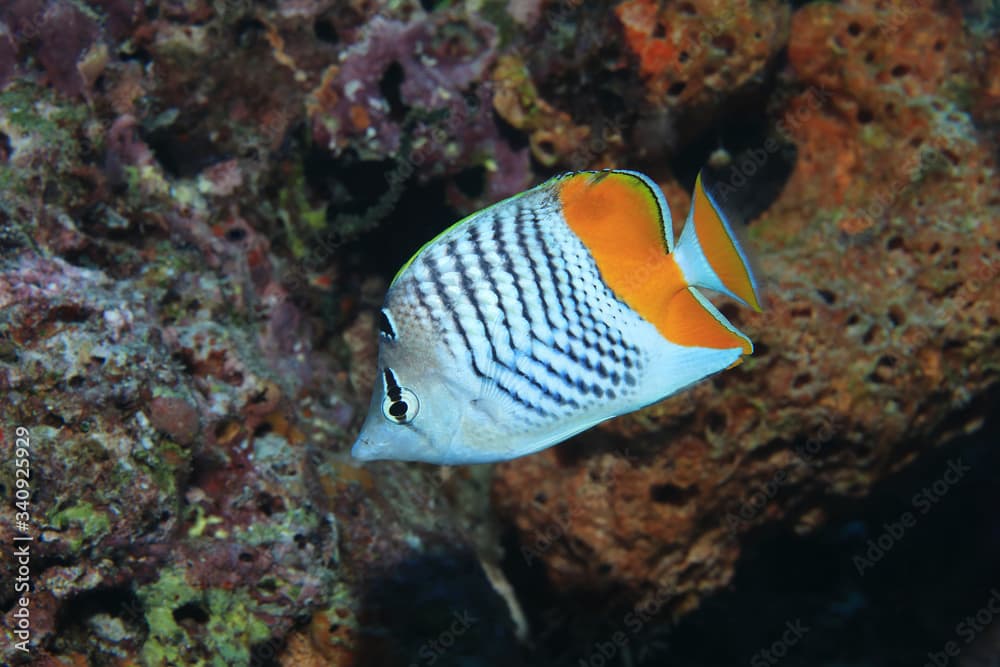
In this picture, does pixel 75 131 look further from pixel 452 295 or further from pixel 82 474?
pixel 452 295

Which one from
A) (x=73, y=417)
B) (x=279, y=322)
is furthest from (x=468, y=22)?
(x=73, y=417)

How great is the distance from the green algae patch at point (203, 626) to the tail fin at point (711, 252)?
209cm

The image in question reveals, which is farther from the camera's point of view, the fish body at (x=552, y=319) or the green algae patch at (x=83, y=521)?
the green algae patch at (x=83, y=521)

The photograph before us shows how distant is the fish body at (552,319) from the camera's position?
162 centimetres

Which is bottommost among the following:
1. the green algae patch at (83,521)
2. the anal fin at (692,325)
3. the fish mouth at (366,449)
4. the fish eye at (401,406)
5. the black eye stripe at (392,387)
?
the green algae patch at (83,521)

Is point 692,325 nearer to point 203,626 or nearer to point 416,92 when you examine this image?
point 203,626

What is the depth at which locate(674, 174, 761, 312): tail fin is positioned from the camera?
1614 mm

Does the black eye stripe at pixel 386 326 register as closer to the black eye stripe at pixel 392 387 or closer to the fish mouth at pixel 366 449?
the black eye stripe at pixel 392 387

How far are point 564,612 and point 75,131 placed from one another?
3.49 meters

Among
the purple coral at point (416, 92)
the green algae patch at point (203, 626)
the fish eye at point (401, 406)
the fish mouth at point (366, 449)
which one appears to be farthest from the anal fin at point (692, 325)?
the purple coral at point (416, 92)

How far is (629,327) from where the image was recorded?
168cm

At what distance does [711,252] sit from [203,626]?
89.6 inches

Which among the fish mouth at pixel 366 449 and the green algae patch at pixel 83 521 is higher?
the fish mouth at pixel 366 449

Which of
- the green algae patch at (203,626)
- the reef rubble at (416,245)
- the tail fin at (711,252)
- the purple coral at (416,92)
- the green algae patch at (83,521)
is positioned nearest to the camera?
the tail fin at (711,252)
